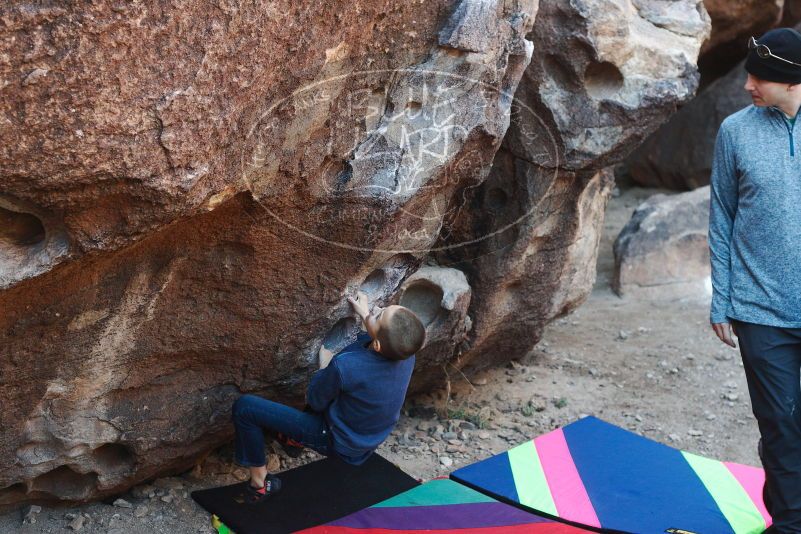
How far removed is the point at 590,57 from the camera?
3.82 meters

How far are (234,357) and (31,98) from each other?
1434mm

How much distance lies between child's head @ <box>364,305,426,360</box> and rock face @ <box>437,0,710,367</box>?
1039mm

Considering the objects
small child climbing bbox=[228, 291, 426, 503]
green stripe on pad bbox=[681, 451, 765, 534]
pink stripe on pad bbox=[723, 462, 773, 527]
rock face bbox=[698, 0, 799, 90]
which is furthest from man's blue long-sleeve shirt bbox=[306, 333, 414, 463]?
rock face bbox=[698, 0, 799, 90]

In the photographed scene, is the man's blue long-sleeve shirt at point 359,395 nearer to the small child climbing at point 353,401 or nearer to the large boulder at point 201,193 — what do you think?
the small child climbing at point 353,401

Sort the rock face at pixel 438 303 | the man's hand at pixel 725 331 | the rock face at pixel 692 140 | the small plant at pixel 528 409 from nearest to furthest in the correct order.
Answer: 1. the man's hand at pixel 725 331
2. the rock face at pixel 438 303
3. the small plant at pixel 528 409
4. the rock face at pixel 692 140

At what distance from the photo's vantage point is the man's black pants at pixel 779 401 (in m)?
2.69

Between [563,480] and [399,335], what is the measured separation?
112cm

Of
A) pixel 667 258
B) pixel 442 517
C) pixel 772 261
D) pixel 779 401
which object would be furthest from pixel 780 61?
pixel 667 258

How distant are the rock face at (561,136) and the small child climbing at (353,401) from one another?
101 cm

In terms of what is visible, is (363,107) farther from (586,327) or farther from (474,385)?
(586,327)

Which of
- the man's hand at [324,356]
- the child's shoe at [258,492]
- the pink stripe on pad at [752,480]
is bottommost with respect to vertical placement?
the pink stripe on pad at [752,480]

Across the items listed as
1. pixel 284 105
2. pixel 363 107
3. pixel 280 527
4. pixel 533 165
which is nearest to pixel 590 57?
pixel 533 165

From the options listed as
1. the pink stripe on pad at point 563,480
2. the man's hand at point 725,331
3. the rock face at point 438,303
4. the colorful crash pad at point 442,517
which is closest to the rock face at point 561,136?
the rock face at point 438,303

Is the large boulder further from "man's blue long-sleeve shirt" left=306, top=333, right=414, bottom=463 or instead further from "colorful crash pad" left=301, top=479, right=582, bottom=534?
"colorful crash pad" left=301, top=479, right=582, bottom=534
